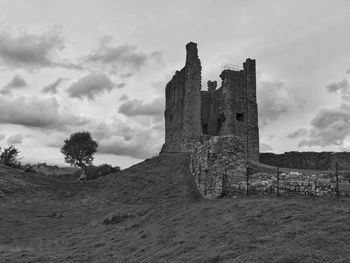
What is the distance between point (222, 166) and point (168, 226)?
6.47 meters

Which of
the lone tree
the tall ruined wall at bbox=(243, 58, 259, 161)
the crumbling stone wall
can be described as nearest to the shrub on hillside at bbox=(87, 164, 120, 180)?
the lone tree

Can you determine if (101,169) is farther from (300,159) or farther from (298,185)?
(298,185)

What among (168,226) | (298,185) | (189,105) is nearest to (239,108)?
(189,105)

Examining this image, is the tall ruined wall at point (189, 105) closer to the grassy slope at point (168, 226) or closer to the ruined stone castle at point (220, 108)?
the ruined stone castle at point (220, 108)

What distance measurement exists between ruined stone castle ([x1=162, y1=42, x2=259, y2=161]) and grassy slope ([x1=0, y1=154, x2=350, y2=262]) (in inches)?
447

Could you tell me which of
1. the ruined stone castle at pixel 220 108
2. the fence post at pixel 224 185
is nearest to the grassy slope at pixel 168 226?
the fence post at pixel 224 185

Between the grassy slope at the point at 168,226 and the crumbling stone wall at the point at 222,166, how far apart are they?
1.29 meters

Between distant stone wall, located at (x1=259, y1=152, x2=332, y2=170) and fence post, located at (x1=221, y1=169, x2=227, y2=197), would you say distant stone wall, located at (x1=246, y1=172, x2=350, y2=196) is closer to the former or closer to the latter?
fence post, located at (x1=221, y1=169, x2=227, y2=197)

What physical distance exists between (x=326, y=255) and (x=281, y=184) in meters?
10.7

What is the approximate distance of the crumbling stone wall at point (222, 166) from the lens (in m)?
25.7

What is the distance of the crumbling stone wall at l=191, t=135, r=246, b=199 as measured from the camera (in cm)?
2574

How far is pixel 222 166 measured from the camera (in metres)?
26.6

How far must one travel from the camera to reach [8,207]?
3866cm

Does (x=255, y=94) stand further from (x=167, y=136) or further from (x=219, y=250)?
(x=219, y=250)
